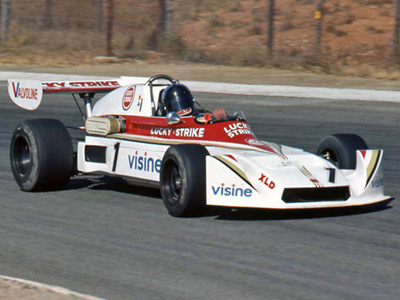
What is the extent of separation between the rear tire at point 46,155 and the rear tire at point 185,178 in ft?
5.06

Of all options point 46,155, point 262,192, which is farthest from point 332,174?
point 46,155

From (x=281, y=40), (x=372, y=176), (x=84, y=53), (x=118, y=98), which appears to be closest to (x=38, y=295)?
(x=372, y=176)

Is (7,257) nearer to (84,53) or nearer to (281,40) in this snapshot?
(84,53)

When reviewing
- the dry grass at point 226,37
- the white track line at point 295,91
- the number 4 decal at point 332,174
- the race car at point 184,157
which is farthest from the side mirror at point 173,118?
the dry grass at point 226,37

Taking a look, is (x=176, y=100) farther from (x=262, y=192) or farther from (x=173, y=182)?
(x=262, y=192)

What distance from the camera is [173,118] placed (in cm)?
826

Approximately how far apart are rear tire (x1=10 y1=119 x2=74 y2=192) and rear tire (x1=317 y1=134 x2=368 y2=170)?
2.60 metres

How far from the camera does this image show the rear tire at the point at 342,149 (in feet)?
26.1

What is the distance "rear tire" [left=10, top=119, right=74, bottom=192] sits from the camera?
853cm

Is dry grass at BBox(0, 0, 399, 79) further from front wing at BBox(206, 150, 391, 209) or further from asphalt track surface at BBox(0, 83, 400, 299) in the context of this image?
front wing at BBox(206, 150, 391, 209)

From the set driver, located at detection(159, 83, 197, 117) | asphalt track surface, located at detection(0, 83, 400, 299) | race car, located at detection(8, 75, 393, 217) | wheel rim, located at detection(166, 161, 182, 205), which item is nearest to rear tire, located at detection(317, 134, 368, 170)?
race car, located at detection(8, 75, 393, 217)

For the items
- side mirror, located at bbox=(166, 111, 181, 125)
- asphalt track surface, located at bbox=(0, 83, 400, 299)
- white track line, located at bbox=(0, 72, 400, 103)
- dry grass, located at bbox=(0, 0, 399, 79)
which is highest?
dry grass, located at bbox=(0, 0, 399, 79)

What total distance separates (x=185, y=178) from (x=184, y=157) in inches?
7.5

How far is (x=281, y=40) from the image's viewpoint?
29141mm
